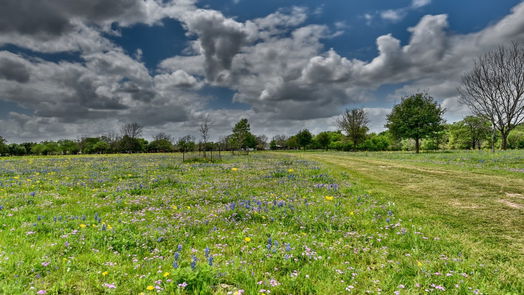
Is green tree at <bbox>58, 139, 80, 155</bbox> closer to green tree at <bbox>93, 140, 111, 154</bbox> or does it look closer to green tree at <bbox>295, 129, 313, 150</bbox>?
green tree at <bbox>93, 140, 111, 154</bbox>

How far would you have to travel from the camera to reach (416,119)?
180ft

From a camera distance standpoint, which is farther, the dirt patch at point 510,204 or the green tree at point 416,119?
the green tree at point 416,119

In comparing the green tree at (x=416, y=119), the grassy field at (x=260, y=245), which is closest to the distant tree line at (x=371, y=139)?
the green tree at (x=416, y=119)

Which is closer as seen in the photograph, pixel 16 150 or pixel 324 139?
pixel 16 150

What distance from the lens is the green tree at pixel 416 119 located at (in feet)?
179

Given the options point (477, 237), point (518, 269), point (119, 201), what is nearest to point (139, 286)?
point (119, 201)

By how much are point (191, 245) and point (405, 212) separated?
7.56m

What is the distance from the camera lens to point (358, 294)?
392 centimetres

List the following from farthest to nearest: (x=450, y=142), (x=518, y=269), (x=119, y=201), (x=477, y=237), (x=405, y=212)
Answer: (x=450, y=142) → (x=119, y=201) → (x=405, y=212) → (x=477, y=237) → (x=518, y=269)

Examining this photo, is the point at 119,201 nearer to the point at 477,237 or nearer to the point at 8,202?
the point at 8,202

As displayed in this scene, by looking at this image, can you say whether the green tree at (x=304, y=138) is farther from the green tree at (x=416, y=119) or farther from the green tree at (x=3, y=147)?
the green tree at (x=3, y=147)

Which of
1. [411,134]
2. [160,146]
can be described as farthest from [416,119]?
[160,146]

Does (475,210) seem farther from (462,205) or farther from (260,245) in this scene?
(260,245)

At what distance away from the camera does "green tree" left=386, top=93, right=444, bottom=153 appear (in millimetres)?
54500
